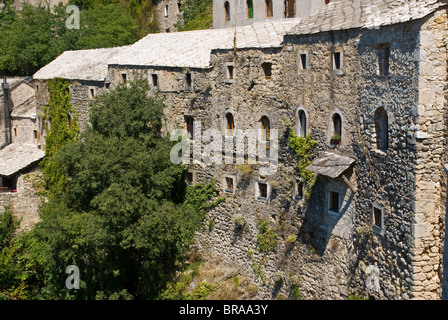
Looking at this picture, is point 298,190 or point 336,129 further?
point 298,190

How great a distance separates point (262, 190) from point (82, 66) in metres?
18.3

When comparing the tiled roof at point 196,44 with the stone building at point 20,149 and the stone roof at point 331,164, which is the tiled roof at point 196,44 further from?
the stone building at point 20,149

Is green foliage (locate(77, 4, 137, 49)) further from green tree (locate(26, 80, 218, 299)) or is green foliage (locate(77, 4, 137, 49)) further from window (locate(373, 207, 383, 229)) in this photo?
window (locate(373, 207, 383, 229))

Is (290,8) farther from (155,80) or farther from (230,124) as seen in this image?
(155,80)

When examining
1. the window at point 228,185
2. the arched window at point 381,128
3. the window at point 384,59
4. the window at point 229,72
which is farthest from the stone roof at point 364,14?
the window at point 228,185

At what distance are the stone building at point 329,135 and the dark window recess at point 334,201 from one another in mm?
66

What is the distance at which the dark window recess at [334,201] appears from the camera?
2066 cm

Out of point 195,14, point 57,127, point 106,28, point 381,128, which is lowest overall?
point 57,127

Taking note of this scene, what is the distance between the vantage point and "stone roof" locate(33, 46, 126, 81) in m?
35.2

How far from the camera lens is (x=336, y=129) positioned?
66.5 ft

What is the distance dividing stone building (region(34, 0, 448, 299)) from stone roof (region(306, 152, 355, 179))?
51 millimetres

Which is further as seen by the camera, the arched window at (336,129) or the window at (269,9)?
the window at (269,9)

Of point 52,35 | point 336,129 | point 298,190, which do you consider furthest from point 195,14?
point 336,129

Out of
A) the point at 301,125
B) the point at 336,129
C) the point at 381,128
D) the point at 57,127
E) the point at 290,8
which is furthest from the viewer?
the point at 57,127
